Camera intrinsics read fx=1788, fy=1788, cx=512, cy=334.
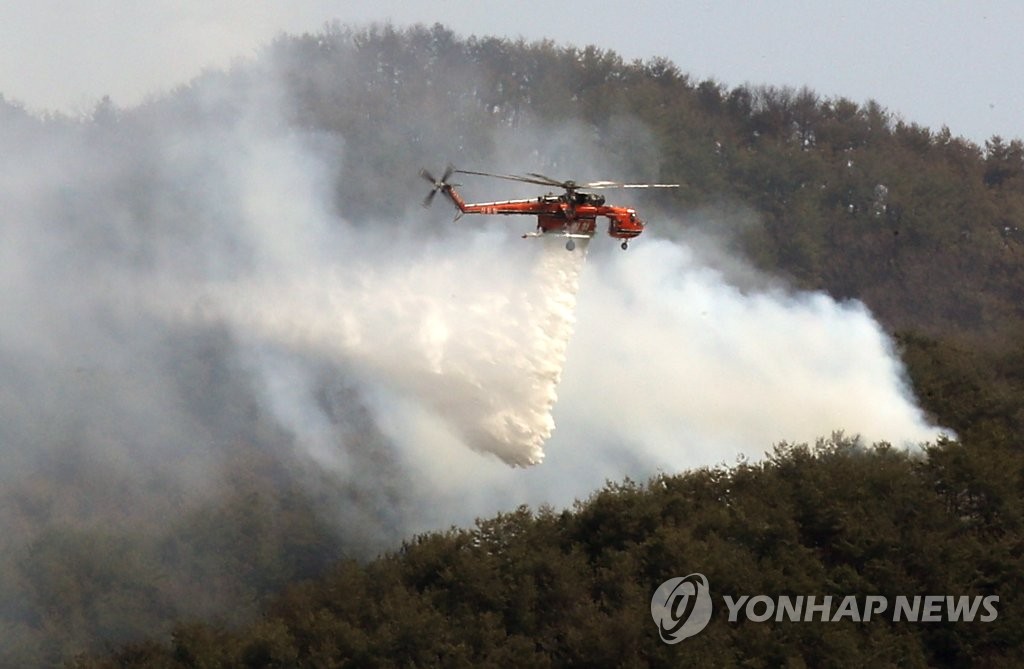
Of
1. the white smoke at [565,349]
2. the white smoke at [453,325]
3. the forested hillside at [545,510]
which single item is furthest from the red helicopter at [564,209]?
the forested hillside at [545,510]

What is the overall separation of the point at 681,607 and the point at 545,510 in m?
9.42

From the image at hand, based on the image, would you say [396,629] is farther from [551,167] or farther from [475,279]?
[551,167]

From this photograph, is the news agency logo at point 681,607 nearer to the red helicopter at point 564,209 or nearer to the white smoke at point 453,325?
the white smoke at point 453,325

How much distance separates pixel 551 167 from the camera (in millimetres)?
85750

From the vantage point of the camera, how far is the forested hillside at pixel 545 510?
1874 inches

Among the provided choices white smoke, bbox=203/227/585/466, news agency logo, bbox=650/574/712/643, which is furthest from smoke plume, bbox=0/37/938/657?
news agency logo, bbox=650/574/712/643

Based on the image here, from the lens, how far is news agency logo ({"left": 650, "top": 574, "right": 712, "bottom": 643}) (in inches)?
1793

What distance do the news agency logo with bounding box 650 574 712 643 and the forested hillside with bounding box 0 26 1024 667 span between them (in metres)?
0.42

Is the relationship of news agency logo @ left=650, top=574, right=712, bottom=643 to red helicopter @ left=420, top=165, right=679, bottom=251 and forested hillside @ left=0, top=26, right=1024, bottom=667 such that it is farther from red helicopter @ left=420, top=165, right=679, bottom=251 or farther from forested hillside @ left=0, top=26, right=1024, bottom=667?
red helicopter @ left=420, top=165, right=679, bottom=251

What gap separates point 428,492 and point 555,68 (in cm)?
4072

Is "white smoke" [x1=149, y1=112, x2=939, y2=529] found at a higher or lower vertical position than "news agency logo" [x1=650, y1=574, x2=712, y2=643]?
higher

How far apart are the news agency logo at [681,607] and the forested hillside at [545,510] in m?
0.42

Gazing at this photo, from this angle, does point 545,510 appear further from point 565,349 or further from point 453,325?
point 453,325

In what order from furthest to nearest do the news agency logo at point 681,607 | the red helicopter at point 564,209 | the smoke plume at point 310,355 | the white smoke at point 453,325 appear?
the smoke plume at point 310,355
the white smoke at point 453,325
the red helicopter at point 564,209
the news agency logo at point 681,607
